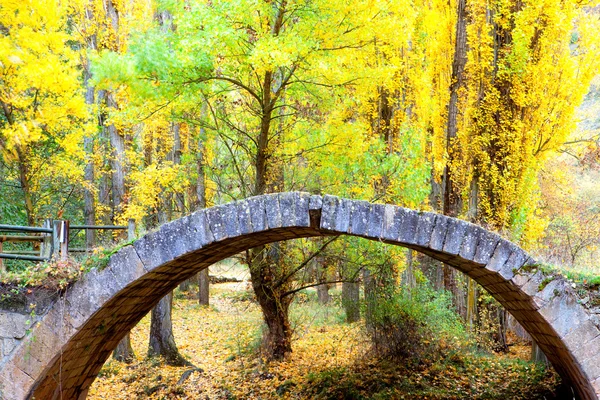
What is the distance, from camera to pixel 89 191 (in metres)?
12.3

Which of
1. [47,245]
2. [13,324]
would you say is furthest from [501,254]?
[13,324]

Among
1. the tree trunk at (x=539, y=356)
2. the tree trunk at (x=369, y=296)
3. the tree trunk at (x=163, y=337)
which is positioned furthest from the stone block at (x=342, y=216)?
the tree trunk at (x=163, y=337)

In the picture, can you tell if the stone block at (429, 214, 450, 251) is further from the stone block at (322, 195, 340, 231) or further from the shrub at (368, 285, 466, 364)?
the shrub at (368, 285, 466, 364)

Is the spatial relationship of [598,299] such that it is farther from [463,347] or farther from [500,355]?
[500,355]

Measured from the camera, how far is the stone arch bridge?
5652mm

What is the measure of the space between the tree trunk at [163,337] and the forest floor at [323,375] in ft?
0.77

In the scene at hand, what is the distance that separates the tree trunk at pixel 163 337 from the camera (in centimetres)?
1129

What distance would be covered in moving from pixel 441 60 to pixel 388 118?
254cm

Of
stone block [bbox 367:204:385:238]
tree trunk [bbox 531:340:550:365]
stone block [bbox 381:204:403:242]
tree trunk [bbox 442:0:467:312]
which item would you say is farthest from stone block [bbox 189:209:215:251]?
tree trunk [bbox 442:0:467:312]

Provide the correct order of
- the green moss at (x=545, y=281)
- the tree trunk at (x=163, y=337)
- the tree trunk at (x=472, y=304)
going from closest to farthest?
the green moss at (x=545, y=281) → the tree trunk at (x=163, y=337) → the tree trunk at (x=472, y=304)

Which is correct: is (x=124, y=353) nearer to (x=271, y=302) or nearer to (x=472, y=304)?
(x=271, y=302)

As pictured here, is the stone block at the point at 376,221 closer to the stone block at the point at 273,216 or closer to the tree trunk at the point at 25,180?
the stone block at the point at 273,216

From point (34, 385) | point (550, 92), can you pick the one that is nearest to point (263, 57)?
point (34, 385)

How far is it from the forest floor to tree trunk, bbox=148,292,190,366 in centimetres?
23
